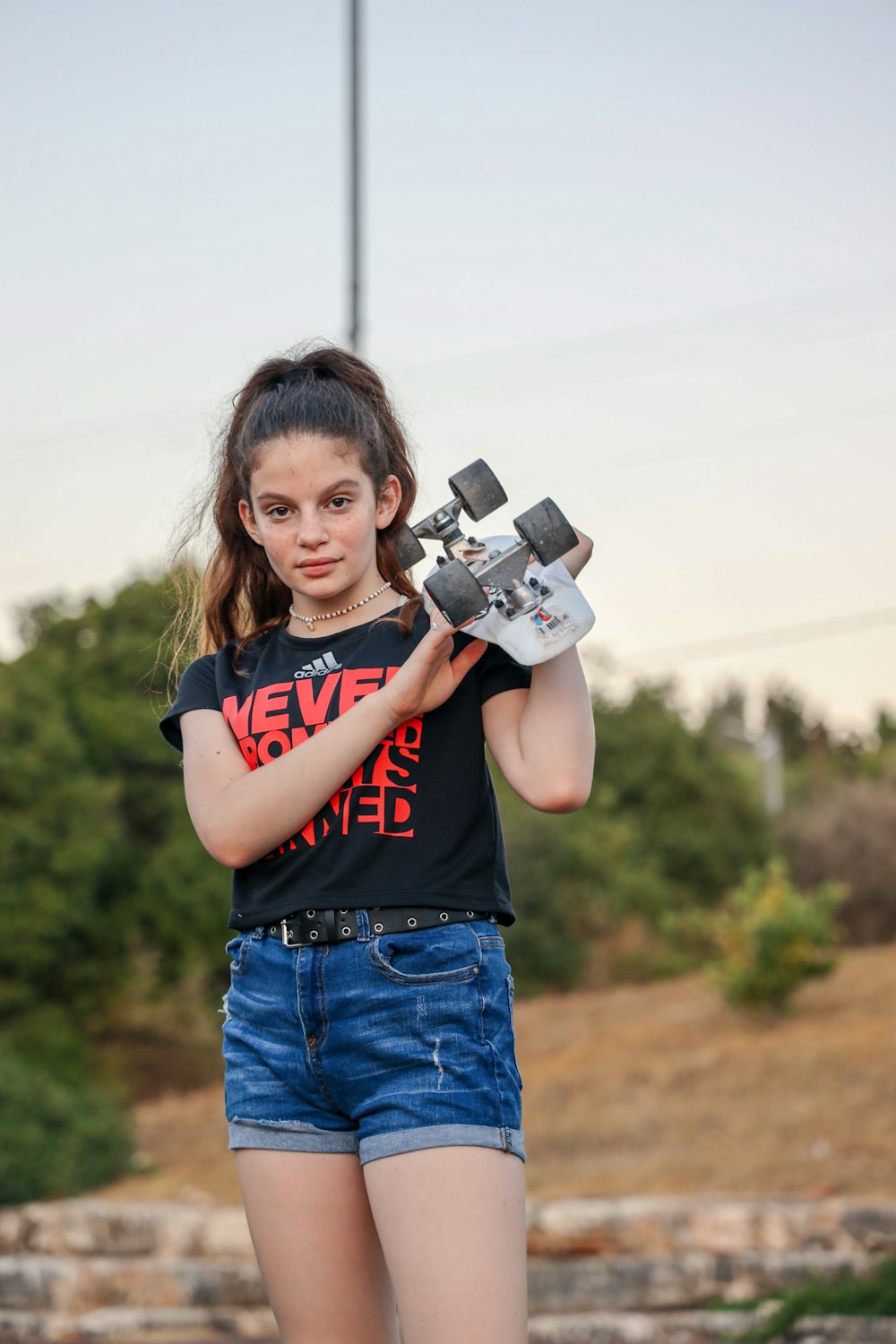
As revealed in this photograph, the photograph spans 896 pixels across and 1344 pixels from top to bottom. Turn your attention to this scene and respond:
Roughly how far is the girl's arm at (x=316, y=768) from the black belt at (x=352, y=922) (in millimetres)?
118

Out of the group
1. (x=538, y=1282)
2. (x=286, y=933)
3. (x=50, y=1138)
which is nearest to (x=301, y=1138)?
(x=286, y=933)

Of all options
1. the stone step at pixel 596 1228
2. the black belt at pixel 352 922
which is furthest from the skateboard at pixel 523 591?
the stone step at pixel 596 1228

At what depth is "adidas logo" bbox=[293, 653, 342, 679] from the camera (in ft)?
6.70

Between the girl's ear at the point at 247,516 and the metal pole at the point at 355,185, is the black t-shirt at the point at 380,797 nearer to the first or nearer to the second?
the girl's ear at the point at 247,516

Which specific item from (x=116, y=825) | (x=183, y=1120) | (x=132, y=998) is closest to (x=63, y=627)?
(x=116, y=825)

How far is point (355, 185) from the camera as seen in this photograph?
743 centimetres

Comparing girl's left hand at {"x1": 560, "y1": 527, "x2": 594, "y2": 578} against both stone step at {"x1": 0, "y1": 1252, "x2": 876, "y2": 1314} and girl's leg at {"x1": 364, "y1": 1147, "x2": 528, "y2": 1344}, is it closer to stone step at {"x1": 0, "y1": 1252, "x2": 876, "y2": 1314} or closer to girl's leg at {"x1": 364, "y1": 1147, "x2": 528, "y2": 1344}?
girl's leg at {"x1": 364, "y1": 1147, "x2": 528, "y2": 1344}

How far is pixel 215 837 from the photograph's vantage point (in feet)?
6.41

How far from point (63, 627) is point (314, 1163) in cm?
1758

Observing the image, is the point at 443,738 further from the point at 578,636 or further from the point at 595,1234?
the point at 595,1234

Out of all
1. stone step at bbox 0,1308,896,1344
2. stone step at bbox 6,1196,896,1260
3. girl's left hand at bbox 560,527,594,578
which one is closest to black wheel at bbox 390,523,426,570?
girl's left hand at bbox 560,527,594,578

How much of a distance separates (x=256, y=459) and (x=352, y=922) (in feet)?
2.19

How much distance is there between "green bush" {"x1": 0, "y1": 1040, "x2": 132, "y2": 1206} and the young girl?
38.2 feet

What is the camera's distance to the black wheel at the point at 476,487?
1936 millimetres
